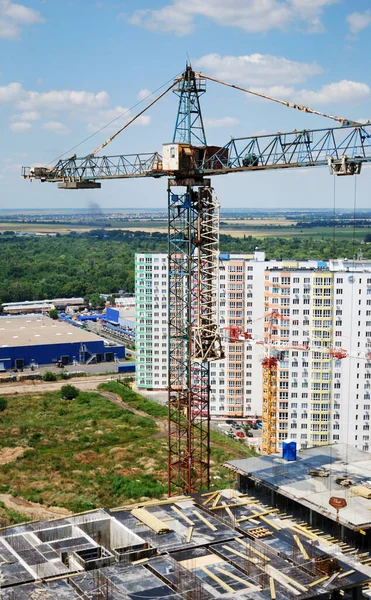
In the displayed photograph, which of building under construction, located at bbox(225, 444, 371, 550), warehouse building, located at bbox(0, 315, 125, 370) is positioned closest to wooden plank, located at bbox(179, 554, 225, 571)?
building under construction, located at bbox(225, 444, 371, 550)

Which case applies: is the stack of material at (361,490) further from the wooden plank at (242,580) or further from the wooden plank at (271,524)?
the wooden plank at (242,580)

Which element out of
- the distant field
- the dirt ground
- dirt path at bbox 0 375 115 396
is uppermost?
the distant field

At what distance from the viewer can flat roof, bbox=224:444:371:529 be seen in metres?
15.9

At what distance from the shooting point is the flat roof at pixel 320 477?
1595cm

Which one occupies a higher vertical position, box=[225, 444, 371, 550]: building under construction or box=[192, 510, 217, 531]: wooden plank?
box=[192, 510, 217, 531]: wooden plank

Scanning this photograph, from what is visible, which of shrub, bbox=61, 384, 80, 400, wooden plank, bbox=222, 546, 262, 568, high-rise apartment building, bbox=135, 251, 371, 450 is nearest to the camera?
wooden plank, bbox=222, 546, 262, 568

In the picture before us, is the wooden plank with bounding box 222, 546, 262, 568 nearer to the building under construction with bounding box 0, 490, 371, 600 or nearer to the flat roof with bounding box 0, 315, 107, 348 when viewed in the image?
the building under construction with bounding box 0, 490, 371, 600

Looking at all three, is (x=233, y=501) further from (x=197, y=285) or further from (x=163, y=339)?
(x=163, y=339)

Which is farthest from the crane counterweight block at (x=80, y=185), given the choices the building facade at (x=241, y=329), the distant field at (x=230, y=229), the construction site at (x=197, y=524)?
the distant field at (x=230, y=229)

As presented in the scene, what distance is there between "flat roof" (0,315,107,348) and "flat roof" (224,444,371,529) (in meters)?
29.8

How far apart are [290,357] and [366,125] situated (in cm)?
1801

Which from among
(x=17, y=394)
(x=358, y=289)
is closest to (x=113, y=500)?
(x=358, y=289)

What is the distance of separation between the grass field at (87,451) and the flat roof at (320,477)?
707cm

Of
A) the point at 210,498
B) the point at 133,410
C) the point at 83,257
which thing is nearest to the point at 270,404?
the point at 133,410
